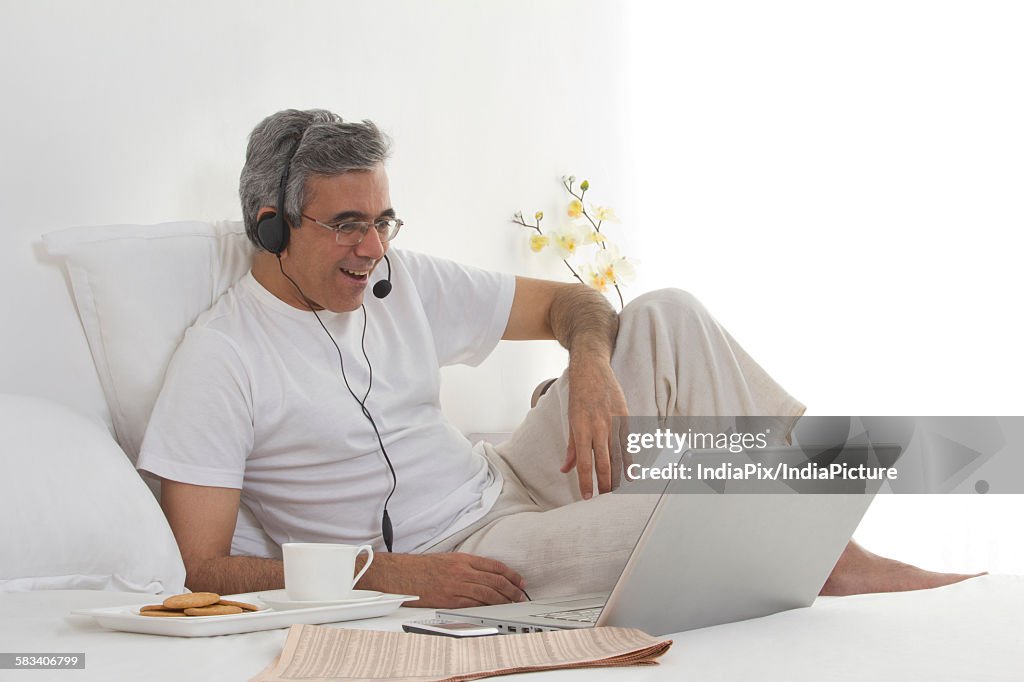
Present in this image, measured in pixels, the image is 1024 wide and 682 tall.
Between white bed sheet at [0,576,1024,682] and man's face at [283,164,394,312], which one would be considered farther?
man's face at [283,164,394,312]

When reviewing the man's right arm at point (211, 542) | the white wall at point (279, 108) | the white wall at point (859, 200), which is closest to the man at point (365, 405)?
the man's right arm at point (211, 542)

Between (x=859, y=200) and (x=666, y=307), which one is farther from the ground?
(x=859, y=200)

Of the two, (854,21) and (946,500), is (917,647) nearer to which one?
(946,500)

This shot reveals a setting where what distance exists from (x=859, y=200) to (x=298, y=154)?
2.13 m

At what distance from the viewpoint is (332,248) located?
1.66 m

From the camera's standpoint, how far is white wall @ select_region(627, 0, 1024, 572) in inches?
119

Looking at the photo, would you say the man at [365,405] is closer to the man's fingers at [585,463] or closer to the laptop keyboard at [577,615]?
the man's fingers at [585,463]

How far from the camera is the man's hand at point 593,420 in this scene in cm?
146

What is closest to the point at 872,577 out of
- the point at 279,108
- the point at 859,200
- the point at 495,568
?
the point at 495,568

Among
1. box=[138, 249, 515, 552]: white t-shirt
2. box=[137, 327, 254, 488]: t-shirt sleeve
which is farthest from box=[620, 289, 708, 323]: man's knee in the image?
box=[137, 327, 254, 488]: t-shirt sleeve

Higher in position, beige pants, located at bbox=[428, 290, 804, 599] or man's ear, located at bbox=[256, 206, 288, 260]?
man's ear, located at bbox=[256, 206, 288, 260]

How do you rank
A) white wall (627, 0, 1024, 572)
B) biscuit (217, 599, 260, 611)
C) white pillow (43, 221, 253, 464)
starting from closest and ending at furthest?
biscuit (217, 599, 260, 611)
white pillow (43, 221, 253, 464)
white wall (627, 0, 1024, 572)

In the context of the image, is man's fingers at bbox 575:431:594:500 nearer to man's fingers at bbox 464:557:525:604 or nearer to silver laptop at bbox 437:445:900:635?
man's fingers at bbox 464:557:525:604

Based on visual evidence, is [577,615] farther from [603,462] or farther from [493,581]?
[603,462]
